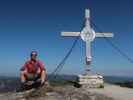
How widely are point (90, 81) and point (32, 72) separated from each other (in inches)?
225

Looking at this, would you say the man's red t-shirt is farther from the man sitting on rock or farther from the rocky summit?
the rocky summit

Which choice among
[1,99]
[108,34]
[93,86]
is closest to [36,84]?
[1,99]

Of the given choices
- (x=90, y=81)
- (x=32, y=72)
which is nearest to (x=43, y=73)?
(x=32, y=72)

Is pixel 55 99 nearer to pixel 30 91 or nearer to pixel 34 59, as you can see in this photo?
pixel 30 91

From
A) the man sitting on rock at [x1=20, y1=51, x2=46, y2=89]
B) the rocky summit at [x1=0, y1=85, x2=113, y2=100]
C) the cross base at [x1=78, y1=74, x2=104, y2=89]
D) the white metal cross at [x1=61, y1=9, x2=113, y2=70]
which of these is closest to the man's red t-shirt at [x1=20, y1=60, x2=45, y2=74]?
the man sitting on rock at [x1=20, y1=51, x2=46, y2=89]

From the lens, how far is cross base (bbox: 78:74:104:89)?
19.4m

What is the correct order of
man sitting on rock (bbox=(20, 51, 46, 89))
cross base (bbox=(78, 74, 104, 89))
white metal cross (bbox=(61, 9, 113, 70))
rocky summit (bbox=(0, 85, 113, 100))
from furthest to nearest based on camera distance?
white metal cross (bbox=(61, 9, 113, 70)) < cross base (bbox=(78, 74, 104, 89)) < man sitting on rock (bbox=(20, 51, 46, 89)) < rocky summit (bbox=(0, 85, 113, 100))

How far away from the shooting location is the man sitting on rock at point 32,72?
14.2 metres

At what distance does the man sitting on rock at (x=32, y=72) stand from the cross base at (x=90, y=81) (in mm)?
5447

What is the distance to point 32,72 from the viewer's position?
14.3 metres

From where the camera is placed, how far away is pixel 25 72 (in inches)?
559

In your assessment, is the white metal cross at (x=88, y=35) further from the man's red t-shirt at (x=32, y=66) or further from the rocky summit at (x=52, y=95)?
→ the rocky summit at (x=52, y=95)

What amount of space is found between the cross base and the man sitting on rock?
545 centimetres

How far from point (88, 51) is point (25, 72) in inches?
276
